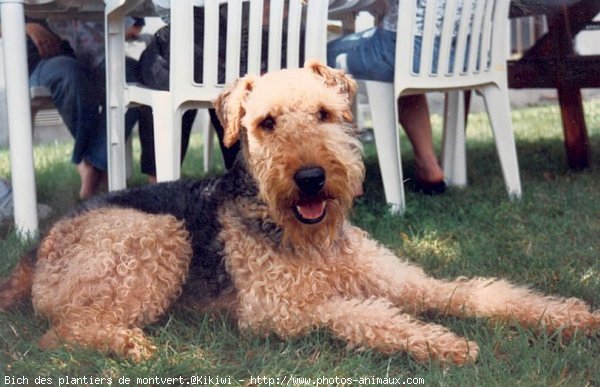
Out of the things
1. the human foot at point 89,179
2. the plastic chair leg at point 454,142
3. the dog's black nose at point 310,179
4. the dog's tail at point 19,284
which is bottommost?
the human foot at point 89,179

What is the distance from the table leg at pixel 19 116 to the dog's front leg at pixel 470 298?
1879mm

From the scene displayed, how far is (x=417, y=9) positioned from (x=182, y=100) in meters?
1.37

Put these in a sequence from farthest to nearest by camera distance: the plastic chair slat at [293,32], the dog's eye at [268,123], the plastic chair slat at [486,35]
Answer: the plastic chair slat at [486,35] → the plastic chair slat at [293,32] → the dog's eye at [268,123]

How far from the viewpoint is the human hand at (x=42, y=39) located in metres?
4.97

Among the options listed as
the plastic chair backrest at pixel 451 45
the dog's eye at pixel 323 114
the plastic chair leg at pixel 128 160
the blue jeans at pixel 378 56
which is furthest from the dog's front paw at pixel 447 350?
the plastic chair leg at pixel 128 160

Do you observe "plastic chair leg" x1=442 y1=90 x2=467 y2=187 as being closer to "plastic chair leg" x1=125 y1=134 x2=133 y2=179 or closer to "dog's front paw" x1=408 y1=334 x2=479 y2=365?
"plastic chair leg" x1=125 y1=134 x2=133 y2=179

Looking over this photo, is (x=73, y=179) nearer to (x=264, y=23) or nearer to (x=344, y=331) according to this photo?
(x=264, y=23)

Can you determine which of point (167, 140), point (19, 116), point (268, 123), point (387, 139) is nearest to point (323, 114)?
point (268, 123)

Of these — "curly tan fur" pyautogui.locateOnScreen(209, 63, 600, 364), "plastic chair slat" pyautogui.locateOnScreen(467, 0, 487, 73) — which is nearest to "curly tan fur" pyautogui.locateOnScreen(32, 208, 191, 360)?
"curly tan fur" pyautogui.locateOnScreen(209, 63, 600, 364)

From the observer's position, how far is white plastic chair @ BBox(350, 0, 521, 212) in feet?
12.8

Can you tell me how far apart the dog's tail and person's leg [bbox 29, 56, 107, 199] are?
219 cm

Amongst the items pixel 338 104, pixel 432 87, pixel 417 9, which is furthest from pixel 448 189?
pixel 338 104

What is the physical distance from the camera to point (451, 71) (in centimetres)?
409

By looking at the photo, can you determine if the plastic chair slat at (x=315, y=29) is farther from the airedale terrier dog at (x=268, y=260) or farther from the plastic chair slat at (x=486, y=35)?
the plastic chair slat at (x=486, y=35)
